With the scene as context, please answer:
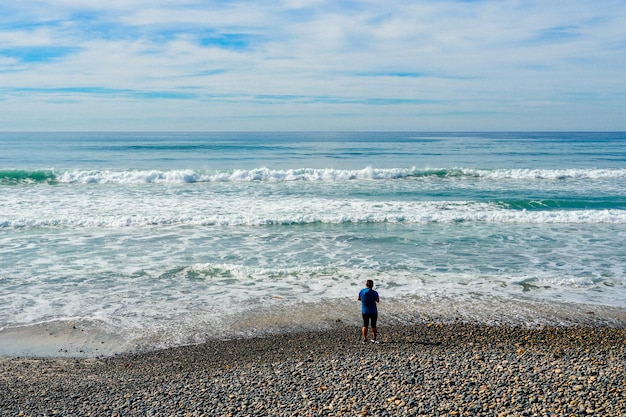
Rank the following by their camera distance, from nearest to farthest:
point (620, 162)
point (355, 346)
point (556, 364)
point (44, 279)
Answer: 1. point (556, 364)
2. point (355, 346)
3. point (44, 279)
4. point (620, 162)

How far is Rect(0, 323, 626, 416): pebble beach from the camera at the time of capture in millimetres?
6562

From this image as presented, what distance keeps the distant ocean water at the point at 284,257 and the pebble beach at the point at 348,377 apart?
2.90 feet

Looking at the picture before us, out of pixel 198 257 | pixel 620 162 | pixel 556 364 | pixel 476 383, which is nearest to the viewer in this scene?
pixel 476 383

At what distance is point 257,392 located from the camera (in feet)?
23.3

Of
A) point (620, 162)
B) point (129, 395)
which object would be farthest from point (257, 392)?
point (620, 162)

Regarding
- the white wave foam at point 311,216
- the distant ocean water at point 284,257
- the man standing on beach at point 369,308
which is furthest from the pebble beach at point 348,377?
the white wave foam at point 311,216

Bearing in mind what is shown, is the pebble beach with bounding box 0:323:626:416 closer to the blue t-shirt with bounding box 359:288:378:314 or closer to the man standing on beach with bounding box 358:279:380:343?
the man standing on beach with bounding box 358:279:380:343

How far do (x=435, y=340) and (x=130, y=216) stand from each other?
15323mm

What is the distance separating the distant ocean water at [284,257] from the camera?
10.5 m

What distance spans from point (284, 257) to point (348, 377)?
324 inches

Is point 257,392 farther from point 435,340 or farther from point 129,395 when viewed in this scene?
point 435,340

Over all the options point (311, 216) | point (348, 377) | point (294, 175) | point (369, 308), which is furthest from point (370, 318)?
point (294, 175)

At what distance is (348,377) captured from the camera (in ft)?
24.5

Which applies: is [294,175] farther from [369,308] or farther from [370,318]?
[369,308]
